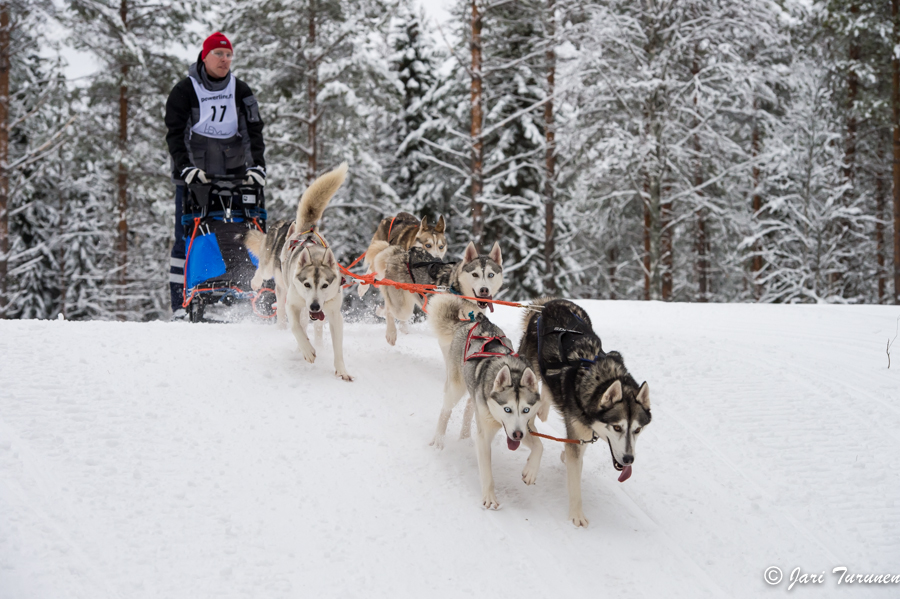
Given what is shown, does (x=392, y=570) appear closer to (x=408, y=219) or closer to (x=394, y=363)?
(x=394, y=363)

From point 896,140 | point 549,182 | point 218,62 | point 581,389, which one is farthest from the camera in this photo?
point 549,182

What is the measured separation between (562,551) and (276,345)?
12.1ft

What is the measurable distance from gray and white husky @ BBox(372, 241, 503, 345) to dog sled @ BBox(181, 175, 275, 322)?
5.39ft

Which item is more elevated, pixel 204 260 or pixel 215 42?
pixel 215 42

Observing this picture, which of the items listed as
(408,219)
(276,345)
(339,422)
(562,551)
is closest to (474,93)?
(408,219)

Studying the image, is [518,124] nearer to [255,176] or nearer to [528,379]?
[255,176]

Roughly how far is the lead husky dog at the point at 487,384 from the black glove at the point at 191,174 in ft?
10.5

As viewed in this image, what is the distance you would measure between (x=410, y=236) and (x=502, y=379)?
480cm

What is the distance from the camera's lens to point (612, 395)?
3525 millimetres

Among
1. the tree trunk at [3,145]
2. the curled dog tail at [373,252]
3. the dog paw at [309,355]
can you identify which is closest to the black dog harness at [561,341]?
the dog paw at [309,355]

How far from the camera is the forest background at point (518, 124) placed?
42.3 ft

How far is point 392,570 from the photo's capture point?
320cm

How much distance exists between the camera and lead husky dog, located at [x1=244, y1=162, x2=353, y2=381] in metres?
5.11

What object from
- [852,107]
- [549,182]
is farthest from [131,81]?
[852,107]
